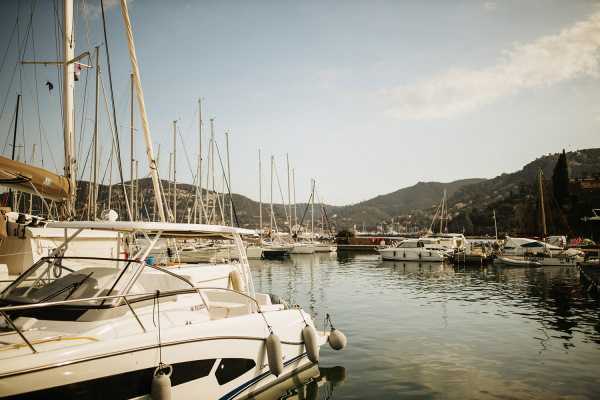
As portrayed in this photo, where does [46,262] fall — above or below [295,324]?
above

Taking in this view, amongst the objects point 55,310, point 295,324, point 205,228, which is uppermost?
point 205,228

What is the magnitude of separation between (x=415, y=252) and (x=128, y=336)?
43.5 meters

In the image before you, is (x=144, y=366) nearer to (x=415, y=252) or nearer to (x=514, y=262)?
(x=514, y=262)

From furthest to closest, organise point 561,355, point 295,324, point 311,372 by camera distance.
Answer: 1. point 561,355
2. point 311,372
3. point 295,324

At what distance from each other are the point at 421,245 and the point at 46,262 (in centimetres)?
4509

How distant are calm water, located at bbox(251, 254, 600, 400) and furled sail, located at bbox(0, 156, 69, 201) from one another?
24.9 ft

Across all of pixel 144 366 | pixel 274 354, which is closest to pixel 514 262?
pixel 274 354

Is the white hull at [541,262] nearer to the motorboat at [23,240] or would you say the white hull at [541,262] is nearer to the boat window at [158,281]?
the motorboat at [23,240]

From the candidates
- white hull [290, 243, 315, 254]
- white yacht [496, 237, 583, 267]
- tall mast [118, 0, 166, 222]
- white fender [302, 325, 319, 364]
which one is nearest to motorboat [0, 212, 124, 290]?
tall mast [118, 0, 166, 222]

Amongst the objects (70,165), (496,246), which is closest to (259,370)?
(70,165)

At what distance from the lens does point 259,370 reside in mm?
7148

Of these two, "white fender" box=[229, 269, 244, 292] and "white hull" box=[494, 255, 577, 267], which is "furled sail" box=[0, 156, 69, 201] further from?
"white hull" box=[494, 255, 577, 267]

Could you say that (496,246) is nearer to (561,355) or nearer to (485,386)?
(561,355)

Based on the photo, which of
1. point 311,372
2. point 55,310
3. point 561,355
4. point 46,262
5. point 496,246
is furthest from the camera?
point 496,246
